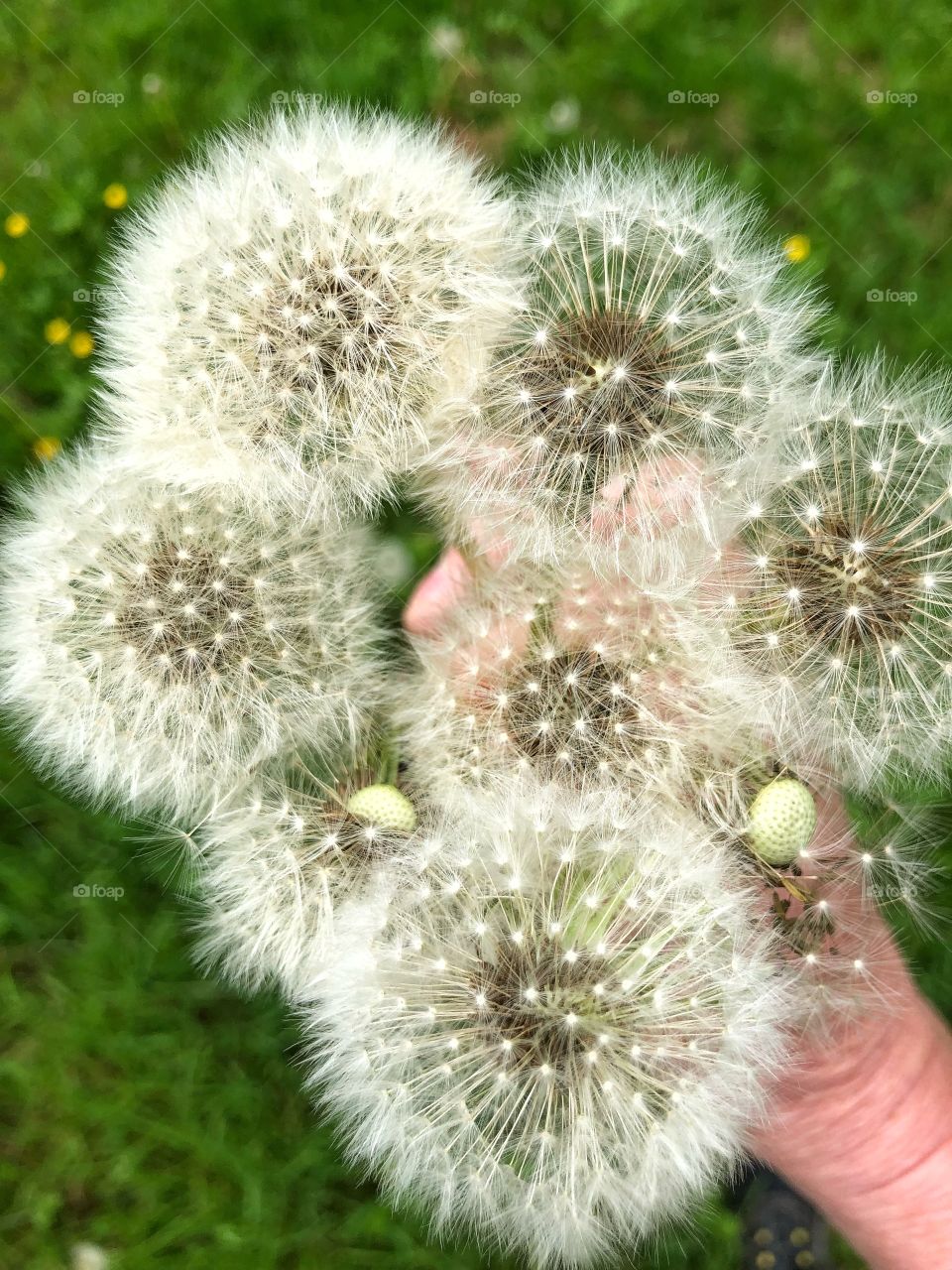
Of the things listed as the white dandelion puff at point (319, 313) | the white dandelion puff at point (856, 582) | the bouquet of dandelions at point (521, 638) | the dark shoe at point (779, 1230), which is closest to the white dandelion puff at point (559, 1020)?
the bouquet of dandelions at point (521, 638)

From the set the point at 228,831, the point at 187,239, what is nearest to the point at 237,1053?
the point at 228,831

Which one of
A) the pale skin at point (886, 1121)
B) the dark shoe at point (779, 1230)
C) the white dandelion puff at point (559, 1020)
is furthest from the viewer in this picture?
the dark shoe at point (779, 1230)

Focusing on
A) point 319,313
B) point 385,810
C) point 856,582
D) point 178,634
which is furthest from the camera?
point 385,810

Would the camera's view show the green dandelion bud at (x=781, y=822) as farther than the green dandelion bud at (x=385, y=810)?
No

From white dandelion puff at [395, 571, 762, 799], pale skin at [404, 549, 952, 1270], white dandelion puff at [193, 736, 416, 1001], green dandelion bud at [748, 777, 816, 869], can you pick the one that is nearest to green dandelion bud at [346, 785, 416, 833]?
white dandelion puff at [193, 736, 416, 1001]

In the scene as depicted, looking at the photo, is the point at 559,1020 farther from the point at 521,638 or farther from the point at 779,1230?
the point at 779,1230

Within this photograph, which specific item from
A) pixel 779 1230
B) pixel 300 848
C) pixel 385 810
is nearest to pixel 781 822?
pixel 385 810

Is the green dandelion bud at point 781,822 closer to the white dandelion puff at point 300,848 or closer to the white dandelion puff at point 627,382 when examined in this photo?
the white dandelion puff at point 627,382
